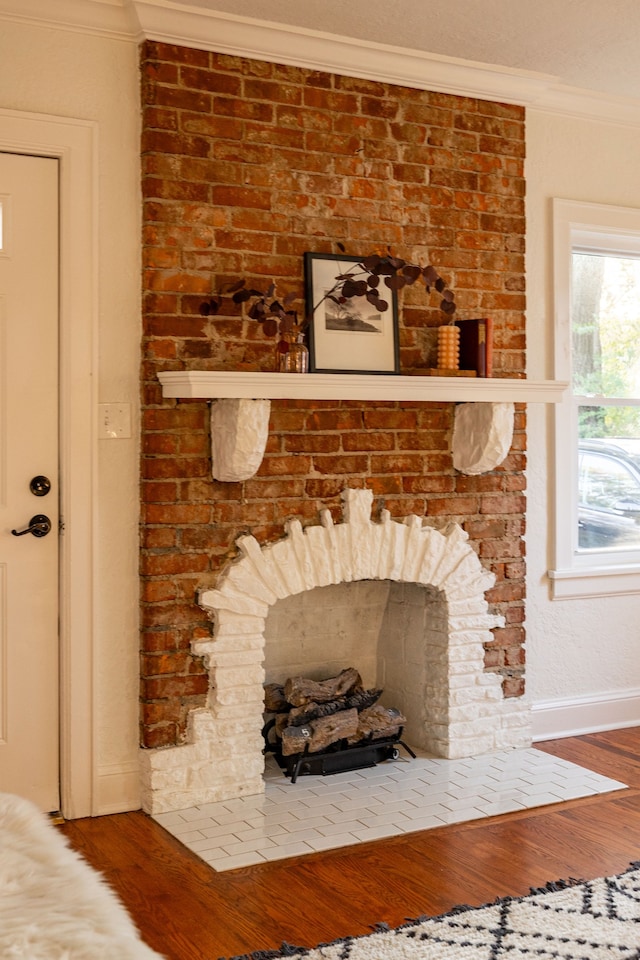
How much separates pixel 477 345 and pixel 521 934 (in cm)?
194

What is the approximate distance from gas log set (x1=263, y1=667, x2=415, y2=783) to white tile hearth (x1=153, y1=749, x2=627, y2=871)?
5cm

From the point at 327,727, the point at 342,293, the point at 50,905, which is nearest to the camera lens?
the point at 50,905

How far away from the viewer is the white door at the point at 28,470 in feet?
10.0

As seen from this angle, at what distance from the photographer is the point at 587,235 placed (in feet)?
13.4

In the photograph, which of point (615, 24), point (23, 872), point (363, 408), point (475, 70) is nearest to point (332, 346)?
point (363, 408)


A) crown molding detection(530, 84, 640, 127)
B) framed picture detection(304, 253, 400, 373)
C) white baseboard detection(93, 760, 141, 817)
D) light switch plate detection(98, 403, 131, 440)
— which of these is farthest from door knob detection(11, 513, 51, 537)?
crown molding detection(530, 84, 640, 127)

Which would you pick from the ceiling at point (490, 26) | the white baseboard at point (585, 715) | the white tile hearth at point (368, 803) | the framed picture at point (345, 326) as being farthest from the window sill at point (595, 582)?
the ceiling at point (490, 26)

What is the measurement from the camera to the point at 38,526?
3.08 metres

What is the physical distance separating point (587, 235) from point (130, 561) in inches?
89.9

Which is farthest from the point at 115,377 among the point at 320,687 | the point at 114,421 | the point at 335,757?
the point at 335,757

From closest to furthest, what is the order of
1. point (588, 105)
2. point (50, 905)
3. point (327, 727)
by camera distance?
point (50, 905)
point (327, 727)
point (588, 105)

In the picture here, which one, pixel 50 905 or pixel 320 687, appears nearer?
pixel 50 905

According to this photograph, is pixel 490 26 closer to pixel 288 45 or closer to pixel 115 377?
pixel 288 45

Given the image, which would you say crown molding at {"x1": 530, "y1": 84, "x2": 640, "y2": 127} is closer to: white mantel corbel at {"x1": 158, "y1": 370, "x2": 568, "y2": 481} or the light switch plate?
white mantel corbel at {"x1": 158, "y1": 370, "x2": 568, "y2": 481}
